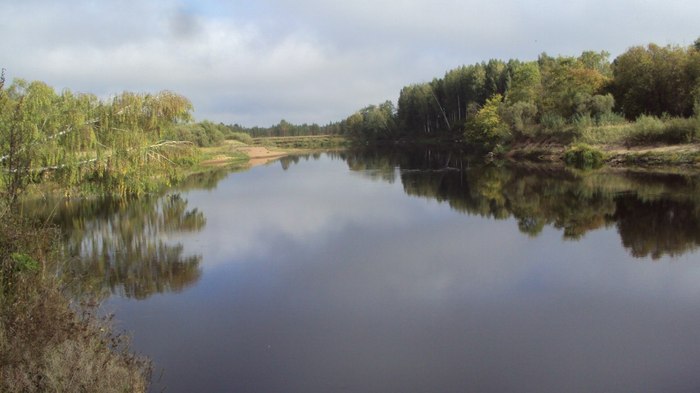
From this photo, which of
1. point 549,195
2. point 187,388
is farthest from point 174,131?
point 549,195

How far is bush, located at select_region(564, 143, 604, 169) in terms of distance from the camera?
108ft

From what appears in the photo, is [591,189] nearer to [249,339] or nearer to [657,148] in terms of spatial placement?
[657,148]

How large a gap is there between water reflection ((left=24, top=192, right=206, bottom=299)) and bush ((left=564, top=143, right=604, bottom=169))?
24.6 meters

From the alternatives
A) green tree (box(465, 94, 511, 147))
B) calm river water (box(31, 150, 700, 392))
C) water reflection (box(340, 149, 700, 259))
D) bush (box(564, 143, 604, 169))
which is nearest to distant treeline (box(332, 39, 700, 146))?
green tree (box(465, 94, 511, 147))

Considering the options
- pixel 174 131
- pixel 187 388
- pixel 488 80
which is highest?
pixel 488 80

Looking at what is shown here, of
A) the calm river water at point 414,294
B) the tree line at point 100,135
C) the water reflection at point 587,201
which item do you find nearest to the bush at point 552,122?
the water reflection at point 587,201

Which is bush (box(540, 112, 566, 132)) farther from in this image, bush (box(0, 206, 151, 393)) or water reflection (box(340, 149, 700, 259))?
bush (box(0, 206, 151, 393))

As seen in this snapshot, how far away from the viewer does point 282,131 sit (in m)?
173

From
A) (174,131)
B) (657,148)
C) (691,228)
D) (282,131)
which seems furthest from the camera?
(282,131)

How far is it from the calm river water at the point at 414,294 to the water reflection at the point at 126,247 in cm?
8

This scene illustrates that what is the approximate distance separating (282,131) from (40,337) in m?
170

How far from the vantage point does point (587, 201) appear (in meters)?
19.1

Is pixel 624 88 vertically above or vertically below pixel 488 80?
below

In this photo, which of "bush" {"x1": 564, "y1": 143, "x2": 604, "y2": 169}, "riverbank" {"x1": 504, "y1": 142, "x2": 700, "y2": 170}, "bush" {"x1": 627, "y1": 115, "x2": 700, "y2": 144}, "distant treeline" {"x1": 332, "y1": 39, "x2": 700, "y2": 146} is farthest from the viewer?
"distant treeline" {"x1": 332, "y1": 39, "x2": 700, "y2": 146}
